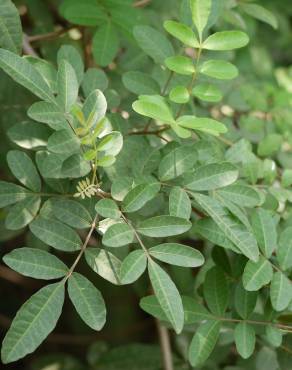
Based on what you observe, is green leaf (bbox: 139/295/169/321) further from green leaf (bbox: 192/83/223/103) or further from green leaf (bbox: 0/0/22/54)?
green leaf (bbox: 0/0/22/54)

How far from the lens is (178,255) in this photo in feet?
3.12

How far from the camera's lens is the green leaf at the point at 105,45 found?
1.29 m

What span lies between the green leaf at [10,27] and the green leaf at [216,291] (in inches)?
21.4

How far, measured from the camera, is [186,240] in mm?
1768

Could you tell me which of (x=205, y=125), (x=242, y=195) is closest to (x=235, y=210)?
(x=242, y=195)

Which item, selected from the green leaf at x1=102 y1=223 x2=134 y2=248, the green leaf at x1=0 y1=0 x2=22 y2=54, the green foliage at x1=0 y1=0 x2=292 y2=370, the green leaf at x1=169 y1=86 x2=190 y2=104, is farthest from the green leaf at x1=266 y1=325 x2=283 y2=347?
the green leaf at x1=0 y1=0 x2=22 y2=54

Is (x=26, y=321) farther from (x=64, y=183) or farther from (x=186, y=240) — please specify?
(x=186, y=240)

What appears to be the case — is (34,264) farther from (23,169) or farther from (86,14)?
(86,14)

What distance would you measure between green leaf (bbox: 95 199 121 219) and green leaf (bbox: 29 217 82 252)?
9 cm

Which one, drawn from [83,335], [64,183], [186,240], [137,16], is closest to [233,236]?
[64,183]

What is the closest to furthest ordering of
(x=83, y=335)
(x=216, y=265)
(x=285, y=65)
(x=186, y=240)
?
(x=216, y=265) < (x=186, y=240) < (x=83, y=335) < (x=285, y=65)

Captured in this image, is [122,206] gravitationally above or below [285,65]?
above

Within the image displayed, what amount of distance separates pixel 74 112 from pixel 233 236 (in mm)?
322

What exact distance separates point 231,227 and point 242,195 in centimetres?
8
